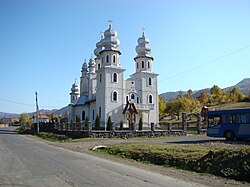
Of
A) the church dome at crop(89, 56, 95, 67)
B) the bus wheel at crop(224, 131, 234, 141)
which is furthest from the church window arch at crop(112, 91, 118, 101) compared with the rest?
the bus wheel at crop(224, 131, 234, 141)

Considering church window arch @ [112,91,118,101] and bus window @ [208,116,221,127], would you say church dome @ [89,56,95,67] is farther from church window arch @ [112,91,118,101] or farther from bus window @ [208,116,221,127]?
bus window @ [208,116,221,127]

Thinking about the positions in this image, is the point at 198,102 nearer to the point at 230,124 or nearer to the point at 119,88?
the point at 119,88

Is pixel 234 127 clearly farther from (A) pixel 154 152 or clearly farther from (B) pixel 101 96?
(B) pixel 101 96

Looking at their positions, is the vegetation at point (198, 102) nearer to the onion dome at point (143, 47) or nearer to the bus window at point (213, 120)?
the onion dome at point (143, 47)

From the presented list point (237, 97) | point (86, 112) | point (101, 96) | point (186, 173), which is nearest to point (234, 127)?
point (186, 173)

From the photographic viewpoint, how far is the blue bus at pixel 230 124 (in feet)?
69.8

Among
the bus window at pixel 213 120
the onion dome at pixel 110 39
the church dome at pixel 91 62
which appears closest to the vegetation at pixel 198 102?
the church dome at pixel 91 62

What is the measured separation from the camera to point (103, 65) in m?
50.1

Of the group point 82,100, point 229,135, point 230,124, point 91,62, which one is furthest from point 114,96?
point 229,135

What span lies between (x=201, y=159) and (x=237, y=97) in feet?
303

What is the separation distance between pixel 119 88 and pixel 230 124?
29054mm

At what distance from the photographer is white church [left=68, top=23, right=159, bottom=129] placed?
159ft

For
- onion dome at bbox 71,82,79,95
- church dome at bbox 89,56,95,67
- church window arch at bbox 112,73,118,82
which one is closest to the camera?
church window arch at bbox 112,73,118,82

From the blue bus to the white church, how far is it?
22600mm
